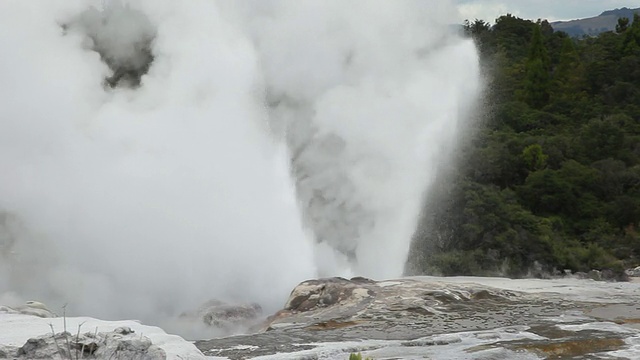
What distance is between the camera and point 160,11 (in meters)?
17.1

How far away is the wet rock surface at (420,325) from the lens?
6.48 m

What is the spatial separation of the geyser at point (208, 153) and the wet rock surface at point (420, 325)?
1.37 metres

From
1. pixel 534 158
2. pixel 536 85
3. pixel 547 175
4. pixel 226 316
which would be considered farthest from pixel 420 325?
pixel 536 85

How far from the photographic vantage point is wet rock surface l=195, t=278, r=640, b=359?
6.48 meters

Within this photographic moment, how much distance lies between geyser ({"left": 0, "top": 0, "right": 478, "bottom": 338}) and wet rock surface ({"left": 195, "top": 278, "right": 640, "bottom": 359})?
1371 mm

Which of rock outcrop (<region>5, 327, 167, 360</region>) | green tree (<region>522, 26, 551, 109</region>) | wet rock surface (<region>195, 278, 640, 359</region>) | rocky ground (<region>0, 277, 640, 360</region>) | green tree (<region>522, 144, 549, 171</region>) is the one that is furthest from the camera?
green tree (<region>522, 26, 551, 109</region>)

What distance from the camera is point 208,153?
12.3 metres

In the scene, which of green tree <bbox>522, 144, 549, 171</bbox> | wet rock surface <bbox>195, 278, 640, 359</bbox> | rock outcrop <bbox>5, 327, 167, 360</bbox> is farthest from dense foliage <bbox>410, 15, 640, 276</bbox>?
rock outcrop <bbox>5, 327, 167, 360</bbox>

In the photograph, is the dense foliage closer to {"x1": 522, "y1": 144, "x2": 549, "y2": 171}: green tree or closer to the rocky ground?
{"x1": 522, "y1": 144, "x2": 549, "y2": 171}: green tree

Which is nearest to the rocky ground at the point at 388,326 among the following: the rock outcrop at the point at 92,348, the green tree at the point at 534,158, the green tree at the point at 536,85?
the rock outcrop at the point at 92,348

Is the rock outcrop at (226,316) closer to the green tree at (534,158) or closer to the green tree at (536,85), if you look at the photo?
the green tree at (534,158)

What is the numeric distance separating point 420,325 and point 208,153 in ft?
17.9

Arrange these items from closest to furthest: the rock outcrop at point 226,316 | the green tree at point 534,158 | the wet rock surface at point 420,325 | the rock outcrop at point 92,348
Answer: the rock outcrop at point 92,348, the wet rock surface at point 420,325, the rock outcrop at point 226,316, the green tree at point 534,158

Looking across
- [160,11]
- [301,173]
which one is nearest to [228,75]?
[301,173]
